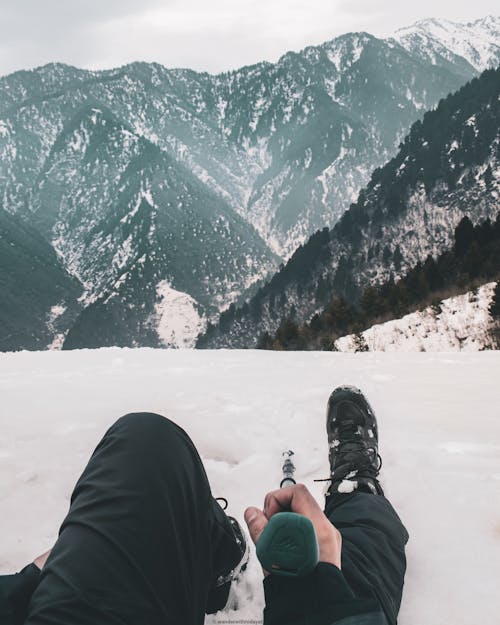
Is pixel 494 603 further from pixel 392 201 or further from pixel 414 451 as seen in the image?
pixel 392 201

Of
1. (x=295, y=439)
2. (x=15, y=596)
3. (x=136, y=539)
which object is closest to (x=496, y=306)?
(x=295, y=439)

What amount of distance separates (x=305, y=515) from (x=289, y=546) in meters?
0.14

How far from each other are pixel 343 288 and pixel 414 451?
383ft

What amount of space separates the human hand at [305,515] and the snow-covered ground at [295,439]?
714mm

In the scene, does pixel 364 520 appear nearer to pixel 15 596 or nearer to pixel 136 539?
pixel 136 539

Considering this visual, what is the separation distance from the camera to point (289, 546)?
1.38m

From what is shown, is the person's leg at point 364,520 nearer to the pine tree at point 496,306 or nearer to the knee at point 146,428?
the knee at point 146,428

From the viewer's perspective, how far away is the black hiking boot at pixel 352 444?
2.48 meters

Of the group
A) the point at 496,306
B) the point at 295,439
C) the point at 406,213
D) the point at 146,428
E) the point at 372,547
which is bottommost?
the point at 295,439

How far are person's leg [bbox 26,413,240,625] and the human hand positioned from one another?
0.65 ft

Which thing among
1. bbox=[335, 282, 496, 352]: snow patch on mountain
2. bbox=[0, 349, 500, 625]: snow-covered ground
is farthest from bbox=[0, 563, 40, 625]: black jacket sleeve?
bbox=[335, 282, 496, 352]: snow patch on mountain

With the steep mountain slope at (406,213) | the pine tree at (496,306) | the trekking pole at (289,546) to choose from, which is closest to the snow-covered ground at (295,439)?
the trekking pole at (289,546)

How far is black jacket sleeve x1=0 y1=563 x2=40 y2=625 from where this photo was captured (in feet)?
4.30

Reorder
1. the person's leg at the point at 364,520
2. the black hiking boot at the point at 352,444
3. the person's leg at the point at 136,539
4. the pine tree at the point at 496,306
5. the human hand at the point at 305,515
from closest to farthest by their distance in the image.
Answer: the person's leg at the point at 136,539, the human hand at the point at 305,515, the person's leg at the point at 364,520, the black hiking boot at the point at 352,444, the pine tree at the point at 496,306
